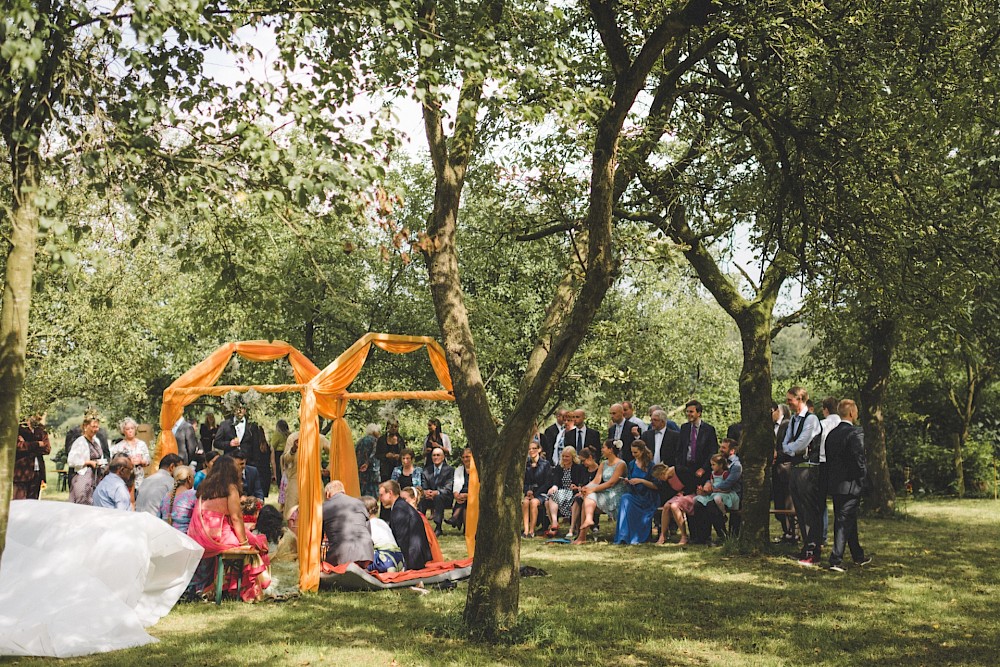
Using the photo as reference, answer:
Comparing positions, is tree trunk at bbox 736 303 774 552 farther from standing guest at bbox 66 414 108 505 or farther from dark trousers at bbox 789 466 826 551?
standing guest at bbox 66 414 108 505

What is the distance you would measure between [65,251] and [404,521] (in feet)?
24.2

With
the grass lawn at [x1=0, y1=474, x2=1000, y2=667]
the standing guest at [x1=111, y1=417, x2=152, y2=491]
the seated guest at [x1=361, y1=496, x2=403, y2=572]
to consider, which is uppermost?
the standing guest at [x1=111, y1=417, x2=152, y2=491]

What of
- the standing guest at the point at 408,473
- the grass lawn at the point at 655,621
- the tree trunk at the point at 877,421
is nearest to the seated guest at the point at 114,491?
the grass lawn at the point at 655,621

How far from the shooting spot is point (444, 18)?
8.01 metres

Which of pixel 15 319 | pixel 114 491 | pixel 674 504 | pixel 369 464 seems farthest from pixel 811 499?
pixel 15 319

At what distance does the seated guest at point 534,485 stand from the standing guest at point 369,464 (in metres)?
3.28

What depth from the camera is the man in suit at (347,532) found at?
10492 mm

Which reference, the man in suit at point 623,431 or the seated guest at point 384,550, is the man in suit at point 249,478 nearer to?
the seated guest at point 384,550

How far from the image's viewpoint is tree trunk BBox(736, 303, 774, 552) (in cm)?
1220

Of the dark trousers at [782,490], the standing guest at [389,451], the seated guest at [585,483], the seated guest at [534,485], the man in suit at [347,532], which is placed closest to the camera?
the man in suit at [347,532]

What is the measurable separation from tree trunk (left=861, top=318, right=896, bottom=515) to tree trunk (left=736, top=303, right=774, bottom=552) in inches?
206

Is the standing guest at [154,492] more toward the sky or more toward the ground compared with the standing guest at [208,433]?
more toward the ground

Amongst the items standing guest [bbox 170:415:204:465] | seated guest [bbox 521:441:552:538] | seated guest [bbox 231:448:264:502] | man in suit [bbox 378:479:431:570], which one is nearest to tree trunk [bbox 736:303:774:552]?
seated guest [bbox 521:441:552:538]

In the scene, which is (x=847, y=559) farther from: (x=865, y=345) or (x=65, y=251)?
(x=65, y=251)
